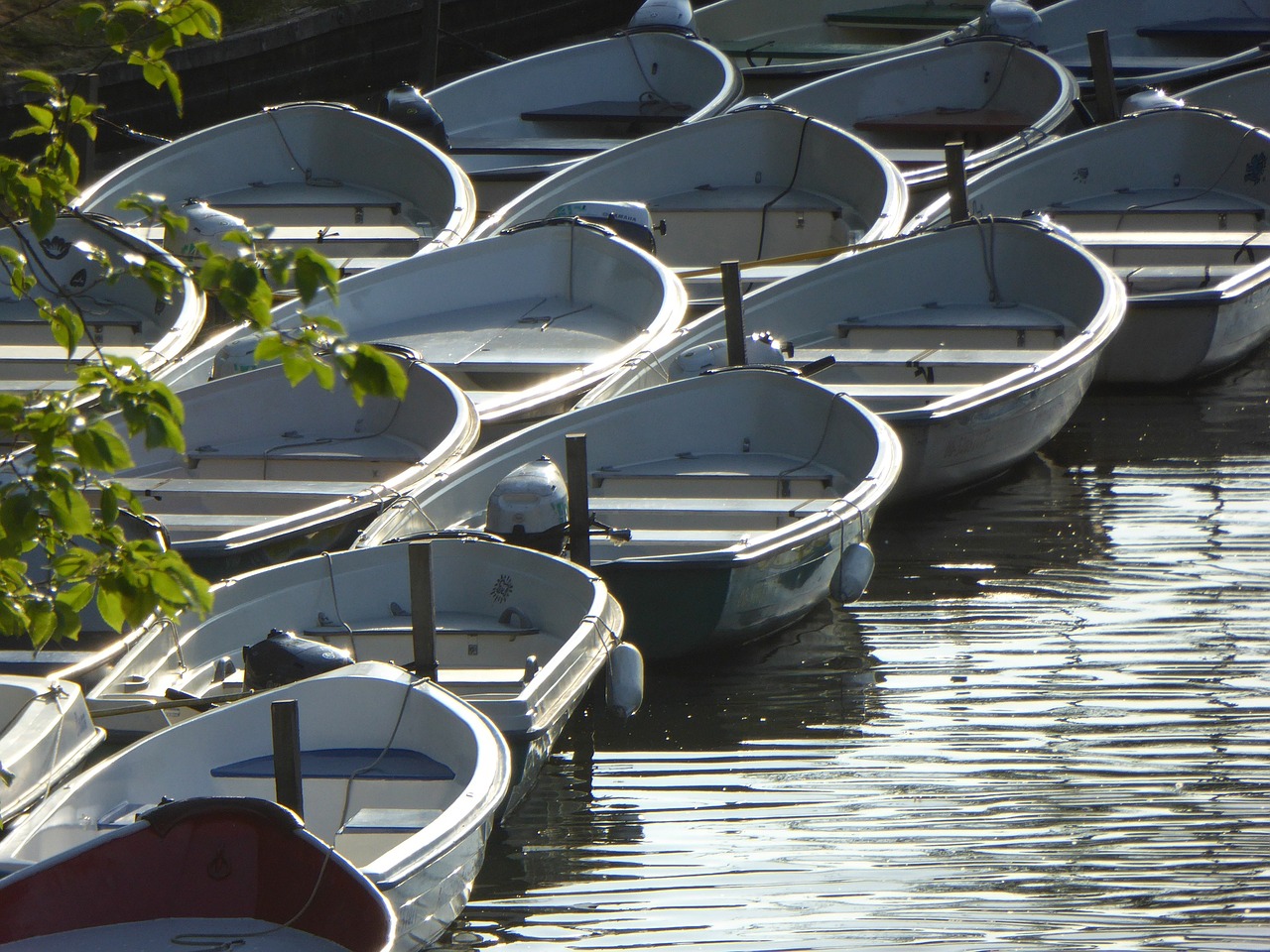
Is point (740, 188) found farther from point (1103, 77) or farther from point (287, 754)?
point (287, 754)

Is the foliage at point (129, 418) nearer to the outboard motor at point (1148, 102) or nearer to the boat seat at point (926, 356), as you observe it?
the boat seat at point (926, 356)

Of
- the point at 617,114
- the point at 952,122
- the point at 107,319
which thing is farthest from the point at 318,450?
the point at 952,122

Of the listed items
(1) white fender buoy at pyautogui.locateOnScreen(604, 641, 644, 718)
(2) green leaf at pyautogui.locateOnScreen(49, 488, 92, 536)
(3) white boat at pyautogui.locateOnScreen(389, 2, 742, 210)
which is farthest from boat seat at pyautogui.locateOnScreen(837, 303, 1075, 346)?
(2) green leaf at pyautogui.locateOnScreen(49, 488, 92, 536)

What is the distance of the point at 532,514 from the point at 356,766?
5.12ft

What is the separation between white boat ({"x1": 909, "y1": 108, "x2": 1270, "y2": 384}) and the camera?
9.87 metres

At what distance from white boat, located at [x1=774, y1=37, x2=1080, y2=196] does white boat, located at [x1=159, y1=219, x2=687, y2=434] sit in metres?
3.77

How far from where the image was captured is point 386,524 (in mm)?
6992

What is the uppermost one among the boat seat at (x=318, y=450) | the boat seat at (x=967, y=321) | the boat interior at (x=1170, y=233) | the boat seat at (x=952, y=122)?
the boat seat at (x=952, y=122)

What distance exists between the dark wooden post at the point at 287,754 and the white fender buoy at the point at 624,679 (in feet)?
5.20

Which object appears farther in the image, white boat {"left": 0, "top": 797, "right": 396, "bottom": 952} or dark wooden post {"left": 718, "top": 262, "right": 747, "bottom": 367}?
dark wooden post {"left": 718, "top": 262, "right": 747, "bottom": 367}

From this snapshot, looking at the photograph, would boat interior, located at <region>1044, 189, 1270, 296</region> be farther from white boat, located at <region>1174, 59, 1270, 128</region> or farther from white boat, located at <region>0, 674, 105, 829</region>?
white boat, located at <region>0, 674, 105, 829</region>

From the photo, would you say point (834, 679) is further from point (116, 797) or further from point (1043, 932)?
point (116, 797)

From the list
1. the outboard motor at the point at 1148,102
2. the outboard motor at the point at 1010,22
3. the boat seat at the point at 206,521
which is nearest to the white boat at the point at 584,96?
the outboard motor at the point at 1010,22

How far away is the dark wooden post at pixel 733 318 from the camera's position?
8.46m
